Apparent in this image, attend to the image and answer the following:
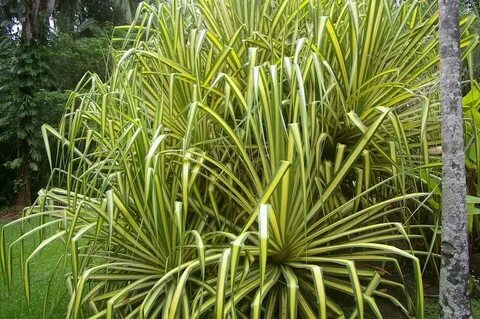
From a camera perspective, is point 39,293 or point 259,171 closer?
point 259,171

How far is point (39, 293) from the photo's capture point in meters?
3.34

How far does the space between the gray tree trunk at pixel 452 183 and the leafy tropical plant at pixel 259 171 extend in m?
0.12

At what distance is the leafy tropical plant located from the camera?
1.81m

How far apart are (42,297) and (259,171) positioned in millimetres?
1898

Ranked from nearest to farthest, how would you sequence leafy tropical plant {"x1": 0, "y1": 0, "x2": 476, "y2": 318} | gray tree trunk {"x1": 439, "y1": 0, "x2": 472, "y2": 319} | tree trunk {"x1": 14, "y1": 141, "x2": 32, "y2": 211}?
gray tree trunk {"x1": 439, "y1": 0, "x2": 472, "y2": 319}
leafy tropical plant {"x1": 0, "y1": 0, "x2": 476, "y2": 318}
tree trunk {"x1": 14, "y1": 141, "x2": 32, "y2": 211}

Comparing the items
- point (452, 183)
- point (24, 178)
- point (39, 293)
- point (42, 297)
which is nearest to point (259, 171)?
point (452, 183)

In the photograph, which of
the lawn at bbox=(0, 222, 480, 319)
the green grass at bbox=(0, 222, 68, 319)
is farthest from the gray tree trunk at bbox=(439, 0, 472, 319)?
the green grass at bbox=(0, 222, 68, 319)

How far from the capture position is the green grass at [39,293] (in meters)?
2.50

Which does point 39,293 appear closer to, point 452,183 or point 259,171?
point 259,171

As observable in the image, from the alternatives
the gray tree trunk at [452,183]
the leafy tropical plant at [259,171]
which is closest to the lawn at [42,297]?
the leafy tropical plant at [259,171]

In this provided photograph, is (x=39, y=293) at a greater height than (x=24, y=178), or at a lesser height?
lesser

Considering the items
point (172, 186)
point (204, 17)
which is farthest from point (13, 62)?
point (172, 186)

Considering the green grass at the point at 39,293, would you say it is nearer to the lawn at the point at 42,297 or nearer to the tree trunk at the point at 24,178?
the lawn at the point at 42,297

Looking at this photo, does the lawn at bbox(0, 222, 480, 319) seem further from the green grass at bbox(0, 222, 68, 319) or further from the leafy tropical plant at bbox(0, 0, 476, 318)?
the leafy tropical plant at bbox(0, 0, 476, 318)
